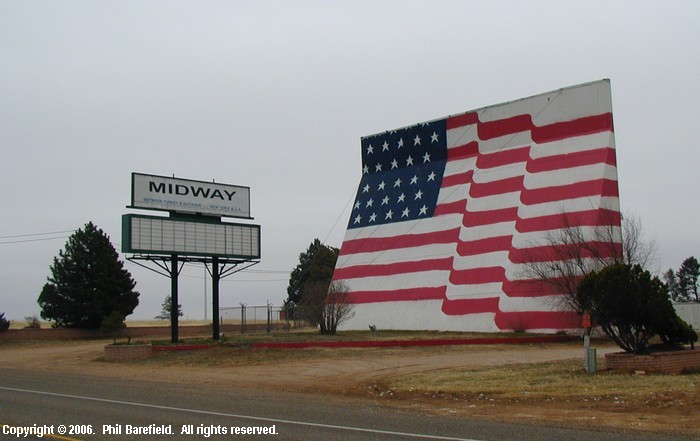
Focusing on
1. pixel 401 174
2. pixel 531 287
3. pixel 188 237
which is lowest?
pixel 531 287

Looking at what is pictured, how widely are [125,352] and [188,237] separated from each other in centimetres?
841

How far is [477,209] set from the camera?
4841 centimetres

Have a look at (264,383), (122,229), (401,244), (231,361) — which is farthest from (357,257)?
(264,383)

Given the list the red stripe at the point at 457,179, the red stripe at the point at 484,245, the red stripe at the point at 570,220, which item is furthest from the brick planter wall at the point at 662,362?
the red stripe at the point at 457,179

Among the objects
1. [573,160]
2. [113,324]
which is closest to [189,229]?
[113,324]

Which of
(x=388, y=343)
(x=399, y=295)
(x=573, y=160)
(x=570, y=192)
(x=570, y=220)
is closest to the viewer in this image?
(x=388, y=343)

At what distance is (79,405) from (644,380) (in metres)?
12.7

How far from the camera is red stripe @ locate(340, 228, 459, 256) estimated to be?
49.6 metres

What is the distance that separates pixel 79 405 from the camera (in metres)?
15.1

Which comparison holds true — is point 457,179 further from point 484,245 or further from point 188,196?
point 188,196

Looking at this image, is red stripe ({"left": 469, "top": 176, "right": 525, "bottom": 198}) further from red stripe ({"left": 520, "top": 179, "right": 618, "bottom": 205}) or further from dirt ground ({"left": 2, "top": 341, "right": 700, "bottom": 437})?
dirt ground ({"left": 2, "top": 341, "right": 700, "bottom": 437})

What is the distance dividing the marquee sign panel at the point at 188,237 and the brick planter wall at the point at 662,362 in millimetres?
24545

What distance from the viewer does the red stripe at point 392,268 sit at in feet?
161

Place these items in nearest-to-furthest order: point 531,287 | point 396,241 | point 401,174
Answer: point 531,287
point 396,241
point 401,174
